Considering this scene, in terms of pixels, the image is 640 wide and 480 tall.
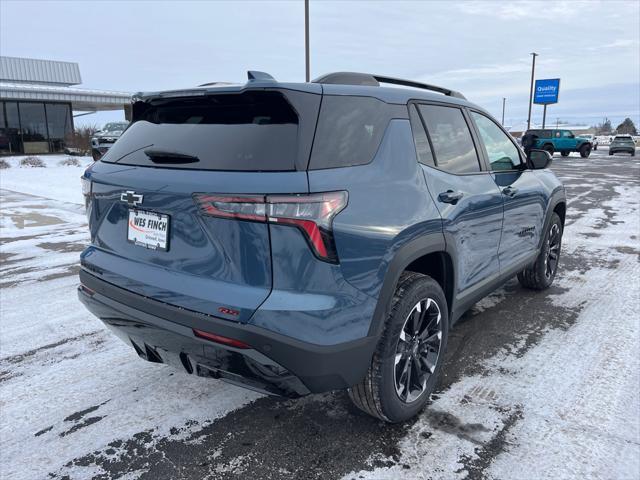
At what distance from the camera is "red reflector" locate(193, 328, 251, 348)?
206 cm

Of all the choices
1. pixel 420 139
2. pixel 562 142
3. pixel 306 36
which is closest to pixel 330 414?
pixel 420 139

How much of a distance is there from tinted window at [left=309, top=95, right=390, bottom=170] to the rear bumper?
0.77m

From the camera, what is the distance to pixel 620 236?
745 cm

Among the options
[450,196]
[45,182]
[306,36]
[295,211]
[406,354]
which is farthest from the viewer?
[306,36]

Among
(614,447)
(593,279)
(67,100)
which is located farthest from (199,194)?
(67,100)

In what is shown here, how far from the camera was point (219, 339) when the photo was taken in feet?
6.92

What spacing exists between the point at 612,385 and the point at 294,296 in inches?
90.8

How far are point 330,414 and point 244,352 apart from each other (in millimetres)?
964

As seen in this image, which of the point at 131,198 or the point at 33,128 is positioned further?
the point at 33,128

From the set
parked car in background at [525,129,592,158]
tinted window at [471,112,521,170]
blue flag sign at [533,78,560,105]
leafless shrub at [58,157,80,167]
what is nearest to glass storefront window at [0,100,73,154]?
leafless shrub at [58,157,80,167]

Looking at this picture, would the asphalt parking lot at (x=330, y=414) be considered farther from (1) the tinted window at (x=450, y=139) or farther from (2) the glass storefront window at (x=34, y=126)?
(2) the glass storefront window at (x=34, y=126)

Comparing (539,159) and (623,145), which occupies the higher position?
(539,159)

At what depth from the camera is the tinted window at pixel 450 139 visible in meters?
2.94

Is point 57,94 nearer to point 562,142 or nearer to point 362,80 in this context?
point 362,80
